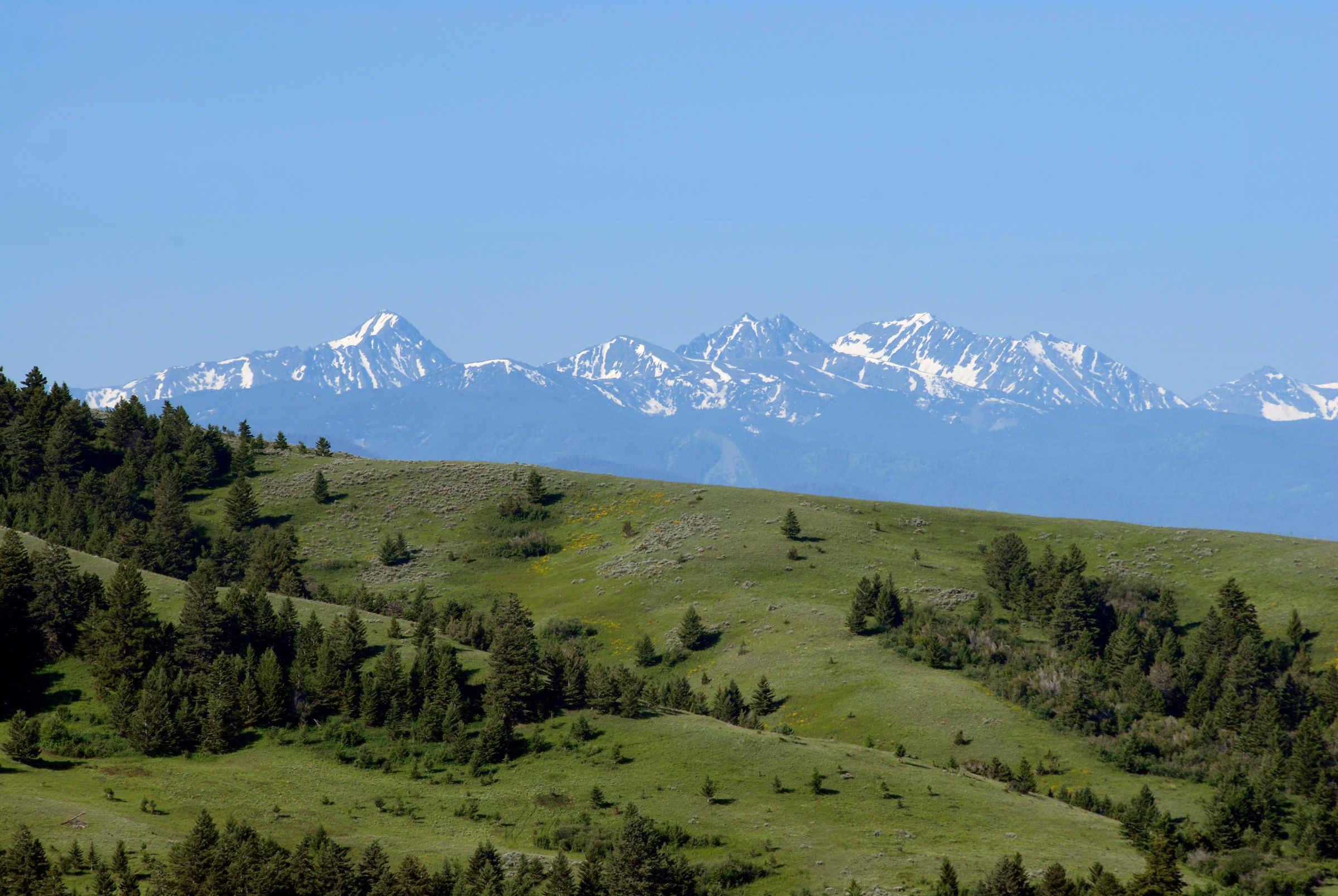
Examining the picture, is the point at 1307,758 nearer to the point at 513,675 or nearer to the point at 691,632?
the point at 691,632

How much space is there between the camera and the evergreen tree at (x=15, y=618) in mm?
62000

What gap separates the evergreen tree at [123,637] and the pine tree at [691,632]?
42320 mm

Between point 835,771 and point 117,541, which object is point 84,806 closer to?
point 835,771

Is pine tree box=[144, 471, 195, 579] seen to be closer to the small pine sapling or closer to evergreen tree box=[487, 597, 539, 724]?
evergreen tree box=[487, 597, 539, 724]

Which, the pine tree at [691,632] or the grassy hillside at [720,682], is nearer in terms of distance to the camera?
the grassy hillside at [720,682]

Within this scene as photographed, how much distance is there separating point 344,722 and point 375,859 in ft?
73.5

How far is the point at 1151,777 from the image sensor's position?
6544 cm

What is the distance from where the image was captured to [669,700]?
7231cm

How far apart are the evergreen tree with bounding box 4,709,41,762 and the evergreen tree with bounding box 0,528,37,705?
34.1ft

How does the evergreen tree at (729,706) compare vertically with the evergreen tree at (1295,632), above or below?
below

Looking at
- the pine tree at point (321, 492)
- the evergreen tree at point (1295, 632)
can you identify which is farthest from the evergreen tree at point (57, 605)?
the evergreen tree at point (1295, 632)

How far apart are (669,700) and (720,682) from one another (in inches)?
400

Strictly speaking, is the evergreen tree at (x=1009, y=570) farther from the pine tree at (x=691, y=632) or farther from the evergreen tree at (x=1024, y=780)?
the evergreen tree at (x=1024, y=780)

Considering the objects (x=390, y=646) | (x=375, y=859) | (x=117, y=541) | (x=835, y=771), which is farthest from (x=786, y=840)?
(x=117, y=541)
